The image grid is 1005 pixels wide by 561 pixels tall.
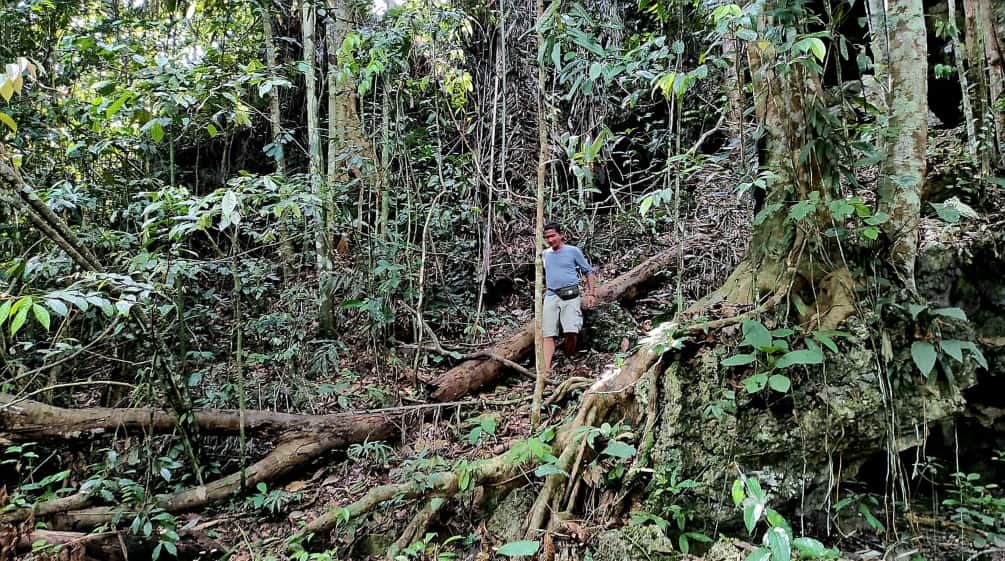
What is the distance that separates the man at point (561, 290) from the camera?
5.45 metres

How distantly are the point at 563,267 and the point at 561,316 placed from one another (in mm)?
504

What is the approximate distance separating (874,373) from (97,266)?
4.73m

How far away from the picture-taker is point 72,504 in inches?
147

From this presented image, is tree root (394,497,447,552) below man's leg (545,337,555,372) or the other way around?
below

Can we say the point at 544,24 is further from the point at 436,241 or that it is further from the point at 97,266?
the point at 436,241

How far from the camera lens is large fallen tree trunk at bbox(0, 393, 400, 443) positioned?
3738 mm

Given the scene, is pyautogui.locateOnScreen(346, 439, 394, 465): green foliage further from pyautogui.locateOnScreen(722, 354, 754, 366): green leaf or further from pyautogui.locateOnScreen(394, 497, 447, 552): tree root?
pyautogui.locateOnScreen(722, 354, 754, 366): green leaf

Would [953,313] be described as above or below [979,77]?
below

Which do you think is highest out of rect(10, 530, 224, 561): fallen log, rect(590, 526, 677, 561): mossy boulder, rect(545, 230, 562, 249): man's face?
rect(545, 230, 562, 249): man's face

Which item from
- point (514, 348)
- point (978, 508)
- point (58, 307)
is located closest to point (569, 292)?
point (514, 348)

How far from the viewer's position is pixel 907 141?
10.5 feet

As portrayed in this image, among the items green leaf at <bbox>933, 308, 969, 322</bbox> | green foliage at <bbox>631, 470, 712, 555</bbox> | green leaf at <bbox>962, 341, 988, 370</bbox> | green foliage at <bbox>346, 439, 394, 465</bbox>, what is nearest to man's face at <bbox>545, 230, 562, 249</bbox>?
green foliage at <bbox>346, 439, 394, 465</bbox>

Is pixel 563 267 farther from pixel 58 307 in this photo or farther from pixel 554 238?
pixel 58 307

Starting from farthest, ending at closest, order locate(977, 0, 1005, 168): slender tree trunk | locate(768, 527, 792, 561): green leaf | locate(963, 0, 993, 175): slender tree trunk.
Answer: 1. locate(977, 0, 1005, 168): slender tree trunk
2. locate(963, 0, 993, 175): slender tree trunk
3. locate(768, 527, 792, 561): green leaf
